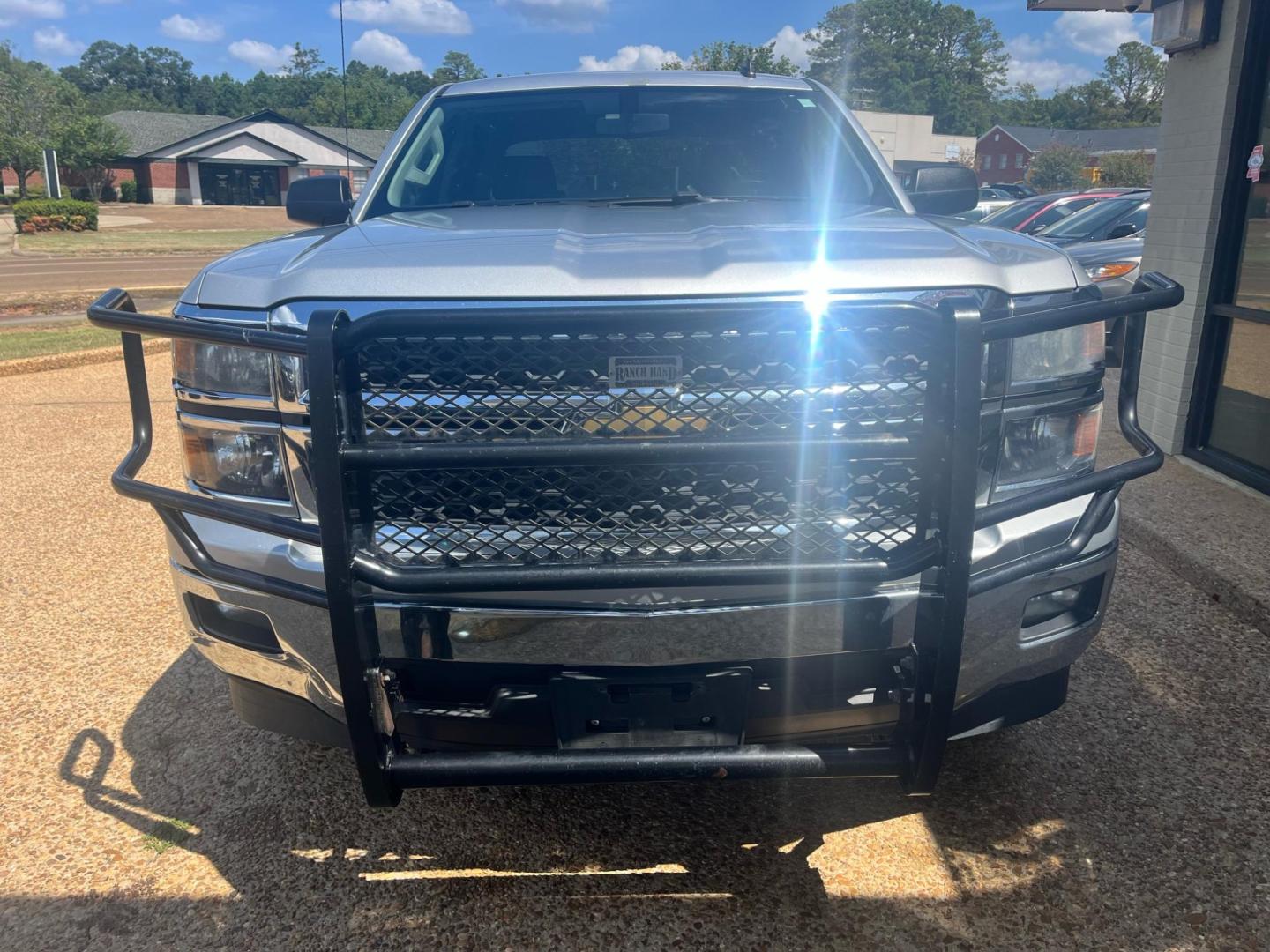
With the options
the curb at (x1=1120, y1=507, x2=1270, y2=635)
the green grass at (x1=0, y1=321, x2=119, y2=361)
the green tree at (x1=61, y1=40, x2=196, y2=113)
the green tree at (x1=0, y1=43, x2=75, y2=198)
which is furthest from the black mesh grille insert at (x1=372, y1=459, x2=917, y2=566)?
the green tree at (x1=61, y1=40, x2=196, y2=113)

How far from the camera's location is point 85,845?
2.63m

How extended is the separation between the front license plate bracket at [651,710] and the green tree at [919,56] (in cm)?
13112

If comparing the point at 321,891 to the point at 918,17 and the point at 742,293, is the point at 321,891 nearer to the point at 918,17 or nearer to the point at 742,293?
the point at 742,293

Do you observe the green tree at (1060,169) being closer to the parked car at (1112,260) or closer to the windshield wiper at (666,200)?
the parked car at (1112,260)

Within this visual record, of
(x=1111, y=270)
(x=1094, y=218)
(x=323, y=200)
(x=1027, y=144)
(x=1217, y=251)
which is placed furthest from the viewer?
(x=1027, y=144)

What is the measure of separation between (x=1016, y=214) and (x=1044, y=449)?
1274cm

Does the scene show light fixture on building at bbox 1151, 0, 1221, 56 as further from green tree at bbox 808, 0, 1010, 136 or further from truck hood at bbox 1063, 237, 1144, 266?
green tree at bbox 808, 0, 1010, 136

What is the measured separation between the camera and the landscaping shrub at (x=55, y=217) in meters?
41.6

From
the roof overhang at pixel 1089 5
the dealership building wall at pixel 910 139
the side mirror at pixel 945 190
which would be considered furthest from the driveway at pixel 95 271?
the dealership building wall at pixel 910 139

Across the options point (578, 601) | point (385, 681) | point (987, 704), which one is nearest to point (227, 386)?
point (385, 681)

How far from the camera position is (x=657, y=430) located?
6.15ft

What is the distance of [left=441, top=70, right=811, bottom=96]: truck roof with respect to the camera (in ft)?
12.9

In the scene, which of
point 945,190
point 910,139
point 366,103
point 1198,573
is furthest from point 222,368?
point 366,103

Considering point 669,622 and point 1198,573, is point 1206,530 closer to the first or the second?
point 1198,573
